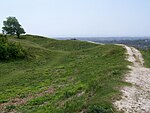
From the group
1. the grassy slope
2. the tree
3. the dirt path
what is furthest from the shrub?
the tree

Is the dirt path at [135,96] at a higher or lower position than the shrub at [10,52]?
higher

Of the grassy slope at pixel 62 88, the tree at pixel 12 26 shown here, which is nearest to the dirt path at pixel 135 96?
the grassy slope at pixel 62 88

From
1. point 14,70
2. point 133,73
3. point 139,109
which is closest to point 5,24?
point 14,70

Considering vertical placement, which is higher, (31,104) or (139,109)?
(139,109)

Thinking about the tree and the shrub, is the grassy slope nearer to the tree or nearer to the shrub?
the shrub

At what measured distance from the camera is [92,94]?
686 inches

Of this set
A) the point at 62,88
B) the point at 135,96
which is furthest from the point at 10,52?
the point at 135,96

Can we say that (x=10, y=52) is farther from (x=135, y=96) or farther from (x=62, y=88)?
(x=135, y=96)

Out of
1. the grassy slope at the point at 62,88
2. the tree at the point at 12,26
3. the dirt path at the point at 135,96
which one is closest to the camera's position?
the dirt path at the point at 135,96

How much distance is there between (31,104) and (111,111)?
7.87 m

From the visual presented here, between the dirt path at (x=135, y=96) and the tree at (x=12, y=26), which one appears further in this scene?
the tree at (x=12, y=26)

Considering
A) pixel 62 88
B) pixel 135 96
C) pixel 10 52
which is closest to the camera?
pixel 135 96

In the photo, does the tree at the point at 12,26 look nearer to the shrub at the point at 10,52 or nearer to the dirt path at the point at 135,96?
the shrub at the point at 10,52

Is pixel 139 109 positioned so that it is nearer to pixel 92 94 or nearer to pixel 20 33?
pixel 92 94
